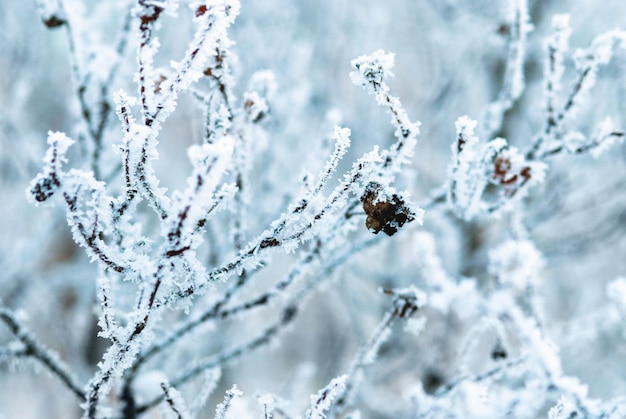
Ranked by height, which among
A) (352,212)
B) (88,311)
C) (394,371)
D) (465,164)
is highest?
(88,311)

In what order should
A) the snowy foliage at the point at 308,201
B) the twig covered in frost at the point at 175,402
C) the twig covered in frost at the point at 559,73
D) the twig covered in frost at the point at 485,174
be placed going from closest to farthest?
the snowy foliage at the point at 308,201
the twig covered in frost at the point at 175,402
the twig covered in frost at the point at 485,174
the twig covered in frost at the point at 559,73

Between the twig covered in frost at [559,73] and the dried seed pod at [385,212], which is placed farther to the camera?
the twig covered in frost at [559,73]

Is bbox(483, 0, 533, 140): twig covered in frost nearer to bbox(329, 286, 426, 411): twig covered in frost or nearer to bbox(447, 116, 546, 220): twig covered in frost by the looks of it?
bbox(447, 116, 546, 220): twig covered in frost

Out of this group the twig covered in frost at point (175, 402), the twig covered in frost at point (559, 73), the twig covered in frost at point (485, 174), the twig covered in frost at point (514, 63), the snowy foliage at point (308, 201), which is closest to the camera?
the snowy foliage at point (308, 201)

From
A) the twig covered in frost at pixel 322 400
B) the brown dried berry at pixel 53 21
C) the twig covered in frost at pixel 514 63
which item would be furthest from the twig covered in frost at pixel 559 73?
the brown dried berry at pixel 53 21

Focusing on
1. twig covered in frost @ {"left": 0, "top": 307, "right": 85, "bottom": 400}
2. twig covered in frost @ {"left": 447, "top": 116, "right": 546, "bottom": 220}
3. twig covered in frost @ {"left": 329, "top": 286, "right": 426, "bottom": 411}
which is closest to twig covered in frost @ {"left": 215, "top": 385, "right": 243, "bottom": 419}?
twig covered in frost @ {"left": 329, "top": 286, "right": 426, "bottom": 411}

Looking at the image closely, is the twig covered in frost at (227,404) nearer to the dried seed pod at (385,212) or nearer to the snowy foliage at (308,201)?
the snowy foliage at (308,201)

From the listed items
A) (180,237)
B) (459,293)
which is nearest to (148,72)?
(180,237)

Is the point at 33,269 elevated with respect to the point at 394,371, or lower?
elevated

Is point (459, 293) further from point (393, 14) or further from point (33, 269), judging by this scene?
point (393, 14)
